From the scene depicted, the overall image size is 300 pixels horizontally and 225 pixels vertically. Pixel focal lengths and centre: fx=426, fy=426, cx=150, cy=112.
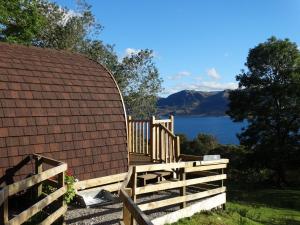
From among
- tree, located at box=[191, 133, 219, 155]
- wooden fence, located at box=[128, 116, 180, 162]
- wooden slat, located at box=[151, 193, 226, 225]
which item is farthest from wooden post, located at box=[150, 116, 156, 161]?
tree, located at box=[191, 133, 219, 155]

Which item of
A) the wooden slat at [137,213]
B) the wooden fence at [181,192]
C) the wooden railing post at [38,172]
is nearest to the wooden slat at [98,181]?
the wooden railing post at [38,172]

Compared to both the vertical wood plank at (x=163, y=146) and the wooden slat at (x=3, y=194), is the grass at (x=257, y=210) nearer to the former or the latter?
the vertical wood plank at (x=163, y=146)

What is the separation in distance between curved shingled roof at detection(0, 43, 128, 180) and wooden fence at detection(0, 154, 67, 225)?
75 centimetres

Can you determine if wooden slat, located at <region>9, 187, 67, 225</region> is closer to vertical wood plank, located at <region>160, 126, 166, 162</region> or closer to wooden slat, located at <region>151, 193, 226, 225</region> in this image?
wooden slat, located at <region>151, 193, 226, 225</region>

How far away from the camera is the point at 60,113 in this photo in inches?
475

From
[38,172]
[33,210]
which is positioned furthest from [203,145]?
[33,210]

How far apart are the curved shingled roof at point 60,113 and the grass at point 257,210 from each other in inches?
135

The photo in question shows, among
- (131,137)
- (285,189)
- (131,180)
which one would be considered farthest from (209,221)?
(285,189)

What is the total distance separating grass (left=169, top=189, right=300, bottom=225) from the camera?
1091 centimetres

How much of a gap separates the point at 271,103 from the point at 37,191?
2500cm

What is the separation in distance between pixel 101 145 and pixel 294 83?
21843 mm

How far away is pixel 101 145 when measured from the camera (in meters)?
12.7

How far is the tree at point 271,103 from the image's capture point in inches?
1220

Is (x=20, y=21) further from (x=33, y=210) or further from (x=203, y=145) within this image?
(x=203, y=145)
